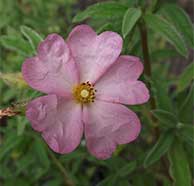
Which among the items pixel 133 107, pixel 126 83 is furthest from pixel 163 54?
pixel 126 83

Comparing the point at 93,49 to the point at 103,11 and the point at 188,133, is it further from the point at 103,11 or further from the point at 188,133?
the point at 188,133

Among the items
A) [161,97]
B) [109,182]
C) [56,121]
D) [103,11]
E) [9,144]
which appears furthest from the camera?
[9,144]

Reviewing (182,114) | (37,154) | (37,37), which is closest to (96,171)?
(37,154)

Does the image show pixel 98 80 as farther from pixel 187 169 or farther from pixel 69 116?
pixel 187 169

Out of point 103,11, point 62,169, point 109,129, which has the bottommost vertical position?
point 62,169

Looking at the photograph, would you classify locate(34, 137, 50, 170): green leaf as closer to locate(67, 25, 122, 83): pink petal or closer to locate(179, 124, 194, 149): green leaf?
locate(179, 124, 194, 149): green leaf

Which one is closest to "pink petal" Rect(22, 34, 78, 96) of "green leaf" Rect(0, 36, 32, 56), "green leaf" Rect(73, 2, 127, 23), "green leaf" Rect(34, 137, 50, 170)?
"green leaf" Rect(73, 2, 127, 23)
